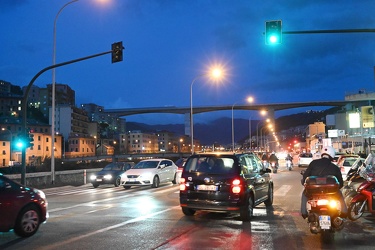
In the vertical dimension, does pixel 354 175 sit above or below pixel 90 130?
below

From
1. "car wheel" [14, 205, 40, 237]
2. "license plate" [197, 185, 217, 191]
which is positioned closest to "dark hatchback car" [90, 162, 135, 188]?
"license plate" [197, 185, 217, 191]

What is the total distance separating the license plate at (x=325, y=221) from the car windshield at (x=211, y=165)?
3.00 meters

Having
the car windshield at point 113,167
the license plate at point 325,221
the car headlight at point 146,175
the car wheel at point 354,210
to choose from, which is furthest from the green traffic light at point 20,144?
the license plate at point 325,221

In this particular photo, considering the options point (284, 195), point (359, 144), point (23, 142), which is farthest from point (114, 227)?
point (359, 144)

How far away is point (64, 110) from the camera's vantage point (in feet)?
503

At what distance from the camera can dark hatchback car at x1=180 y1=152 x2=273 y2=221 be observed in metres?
10.2

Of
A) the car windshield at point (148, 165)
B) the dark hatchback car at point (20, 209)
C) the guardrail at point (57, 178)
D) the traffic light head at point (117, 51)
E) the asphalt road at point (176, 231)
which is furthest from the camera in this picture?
the guardrail at point (57, 178)

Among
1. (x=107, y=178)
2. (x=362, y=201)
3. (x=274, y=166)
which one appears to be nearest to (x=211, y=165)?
(x=362, y=201)

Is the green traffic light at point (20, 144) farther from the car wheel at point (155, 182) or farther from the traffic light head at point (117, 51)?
the car wheel at point (155, 182)

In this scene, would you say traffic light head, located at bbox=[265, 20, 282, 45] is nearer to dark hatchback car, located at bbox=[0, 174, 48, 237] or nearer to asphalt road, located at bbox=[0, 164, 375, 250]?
asphalt road, located at bbox=[0, 164, 375, 250]

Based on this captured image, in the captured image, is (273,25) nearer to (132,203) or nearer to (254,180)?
(254,180)

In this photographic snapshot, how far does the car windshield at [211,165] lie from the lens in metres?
10.6

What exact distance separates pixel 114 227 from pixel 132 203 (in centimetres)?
490

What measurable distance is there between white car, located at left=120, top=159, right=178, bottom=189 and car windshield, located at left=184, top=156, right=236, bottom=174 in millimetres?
10246
